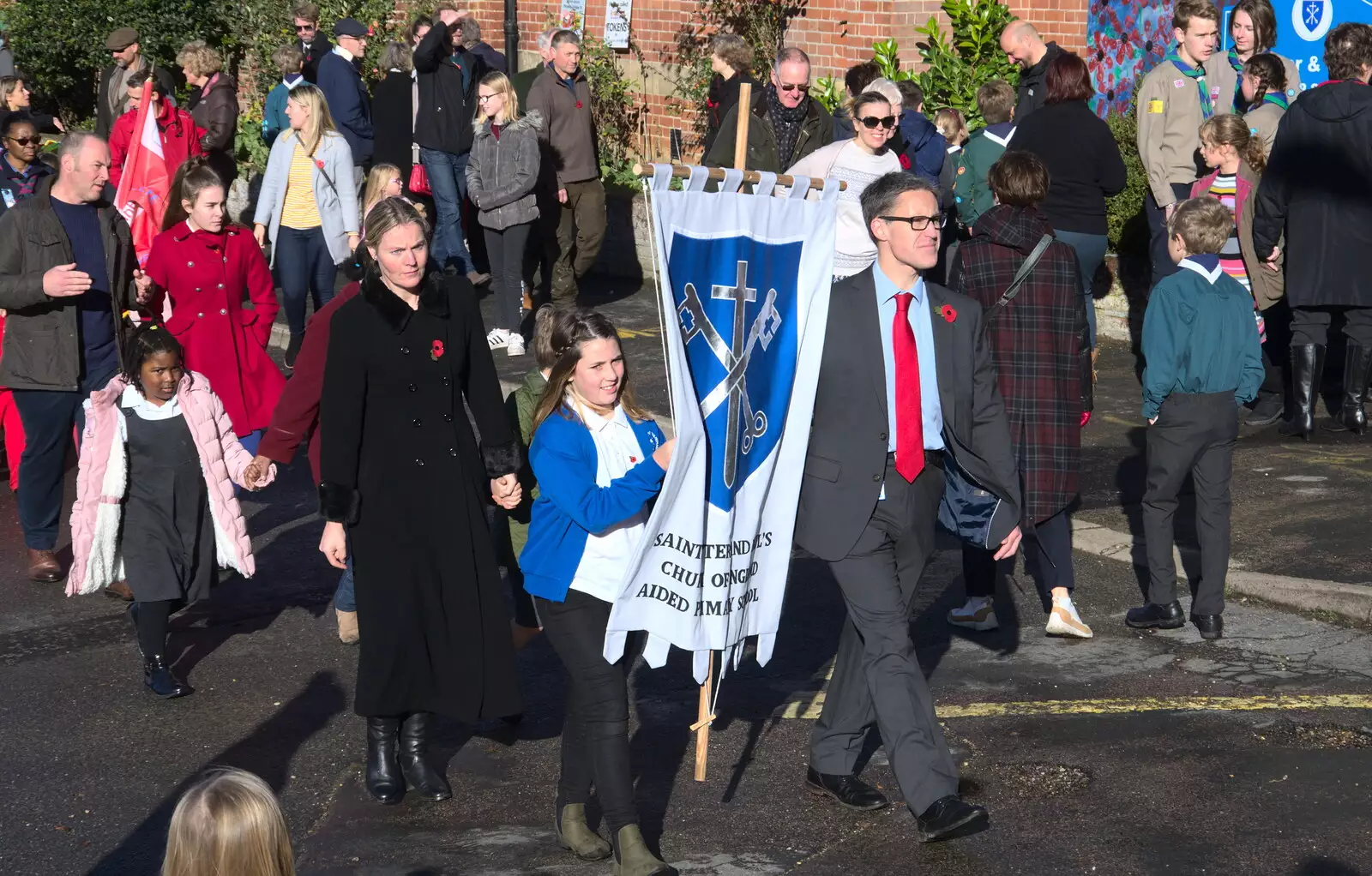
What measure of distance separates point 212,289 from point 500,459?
3.48m

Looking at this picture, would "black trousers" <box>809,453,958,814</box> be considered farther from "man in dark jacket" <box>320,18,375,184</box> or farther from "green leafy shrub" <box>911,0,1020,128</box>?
"green leafy shrub" <box>911,0,1020,128</box>

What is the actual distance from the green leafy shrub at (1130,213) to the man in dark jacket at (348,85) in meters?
6.09

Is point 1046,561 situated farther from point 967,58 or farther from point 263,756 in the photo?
point 967,58

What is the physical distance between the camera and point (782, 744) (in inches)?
249

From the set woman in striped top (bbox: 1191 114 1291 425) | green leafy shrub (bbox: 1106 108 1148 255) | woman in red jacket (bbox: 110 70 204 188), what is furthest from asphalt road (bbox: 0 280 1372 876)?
woman in red jacket (bbox: 110 70 204 188)

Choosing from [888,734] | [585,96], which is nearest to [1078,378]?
[888,734]

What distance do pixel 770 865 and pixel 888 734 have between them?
0.54 meters

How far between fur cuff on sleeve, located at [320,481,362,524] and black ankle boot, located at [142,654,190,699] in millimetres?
1591

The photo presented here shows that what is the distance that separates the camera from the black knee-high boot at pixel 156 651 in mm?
6926

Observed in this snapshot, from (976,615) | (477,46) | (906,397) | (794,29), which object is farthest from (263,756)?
(794,29)

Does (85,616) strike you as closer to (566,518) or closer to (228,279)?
(228,279)

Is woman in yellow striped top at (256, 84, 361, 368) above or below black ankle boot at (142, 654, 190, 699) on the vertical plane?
above

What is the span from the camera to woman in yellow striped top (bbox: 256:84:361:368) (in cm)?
1182

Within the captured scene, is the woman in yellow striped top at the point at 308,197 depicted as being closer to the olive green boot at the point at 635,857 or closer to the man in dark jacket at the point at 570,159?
the man in dark jacket at the point at 570,159
